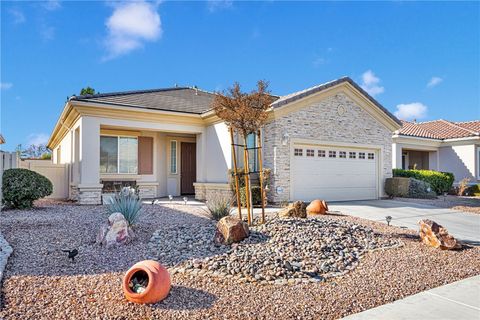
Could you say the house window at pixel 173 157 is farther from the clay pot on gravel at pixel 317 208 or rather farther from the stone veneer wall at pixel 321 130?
the clay pot on gravel at pixel 317 208

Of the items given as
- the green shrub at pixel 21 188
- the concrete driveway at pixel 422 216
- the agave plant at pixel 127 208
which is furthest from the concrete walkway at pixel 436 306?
the green shrub at pixel 21 188

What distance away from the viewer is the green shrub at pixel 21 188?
9.83 m

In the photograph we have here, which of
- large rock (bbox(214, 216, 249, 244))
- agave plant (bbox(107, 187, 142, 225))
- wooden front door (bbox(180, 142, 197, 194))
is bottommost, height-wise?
large rock (bbox(214, 216, 249, 244))

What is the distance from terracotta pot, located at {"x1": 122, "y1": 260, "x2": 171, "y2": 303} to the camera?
3.76 meters

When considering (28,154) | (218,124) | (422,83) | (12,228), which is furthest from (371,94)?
(28,154)

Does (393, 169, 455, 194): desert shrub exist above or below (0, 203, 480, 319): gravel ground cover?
above

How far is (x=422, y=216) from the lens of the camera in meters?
10.3

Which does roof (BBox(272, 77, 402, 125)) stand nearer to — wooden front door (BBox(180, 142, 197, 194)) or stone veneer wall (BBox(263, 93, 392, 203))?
stone veneer wall (BBox(263, 93, 392, 203))

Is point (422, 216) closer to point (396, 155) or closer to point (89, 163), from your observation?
point (396, 155)

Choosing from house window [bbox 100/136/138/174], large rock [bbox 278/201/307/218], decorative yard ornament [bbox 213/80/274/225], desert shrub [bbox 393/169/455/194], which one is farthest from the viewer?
desert shrub [bbox 393/169/455/194]

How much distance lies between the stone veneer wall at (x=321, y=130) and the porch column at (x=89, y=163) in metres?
6.39

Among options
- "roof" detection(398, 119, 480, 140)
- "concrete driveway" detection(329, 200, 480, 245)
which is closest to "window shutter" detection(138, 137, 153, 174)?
"concrete driveway" detection(329, 200, 480, 245)

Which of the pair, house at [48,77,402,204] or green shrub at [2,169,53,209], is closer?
green shrub at [2,169,53,209]

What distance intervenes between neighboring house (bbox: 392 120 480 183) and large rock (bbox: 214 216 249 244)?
53.8ft
